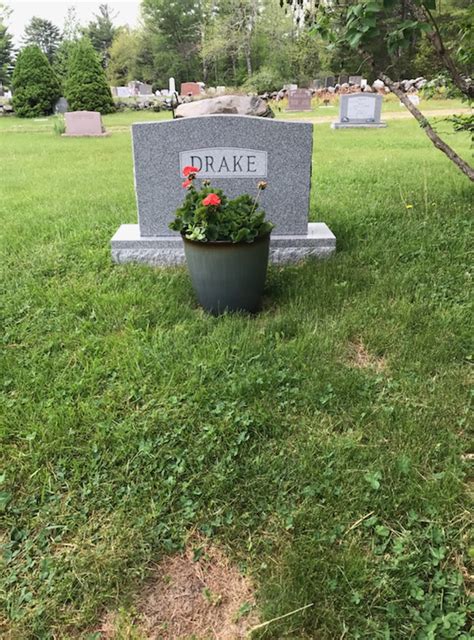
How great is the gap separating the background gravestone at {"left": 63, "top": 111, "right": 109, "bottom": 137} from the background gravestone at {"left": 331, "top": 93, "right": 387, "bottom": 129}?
6.96 meters

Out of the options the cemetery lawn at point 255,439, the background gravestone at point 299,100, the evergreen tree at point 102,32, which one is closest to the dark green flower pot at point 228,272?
the cemetery lawn at point 255,439

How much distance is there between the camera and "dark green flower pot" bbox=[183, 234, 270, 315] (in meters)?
3.17

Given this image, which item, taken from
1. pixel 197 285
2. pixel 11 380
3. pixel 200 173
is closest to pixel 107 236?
pixel 200 173

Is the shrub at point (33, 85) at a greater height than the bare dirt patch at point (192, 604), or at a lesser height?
greater

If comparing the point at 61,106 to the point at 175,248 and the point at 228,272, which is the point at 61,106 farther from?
the point at 228,272

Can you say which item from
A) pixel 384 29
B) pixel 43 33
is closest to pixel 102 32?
pixel 43 33

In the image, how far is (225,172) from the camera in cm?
412

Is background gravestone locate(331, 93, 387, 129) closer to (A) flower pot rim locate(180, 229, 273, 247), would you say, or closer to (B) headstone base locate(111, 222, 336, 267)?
(B) headstone base locate(111, 222, 336, 267)

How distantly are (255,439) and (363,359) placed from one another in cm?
95

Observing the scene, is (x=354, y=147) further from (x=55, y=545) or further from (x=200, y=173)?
(x=55, y=545)

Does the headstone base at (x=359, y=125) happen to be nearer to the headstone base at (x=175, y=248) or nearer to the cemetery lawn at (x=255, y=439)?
the cemetery lawn at (x=255, y=439)

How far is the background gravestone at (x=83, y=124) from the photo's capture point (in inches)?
591

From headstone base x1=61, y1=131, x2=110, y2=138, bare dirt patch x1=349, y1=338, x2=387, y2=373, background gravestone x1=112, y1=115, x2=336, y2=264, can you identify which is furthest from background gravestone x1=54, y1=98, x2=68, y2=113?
bare dirt patch x1=349, y1=338, x2=387, y2=373

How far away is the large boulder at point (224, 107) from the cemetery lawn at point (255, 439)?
803 centimetres
